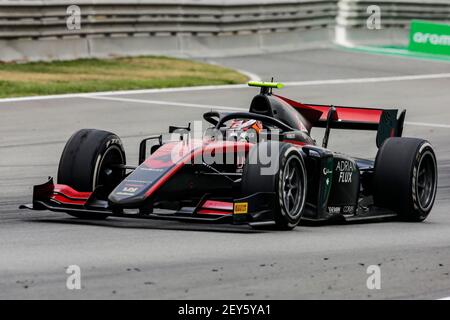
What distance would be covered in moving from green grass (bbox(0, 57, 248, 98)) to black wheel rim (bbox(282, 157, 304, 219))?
10224 mm

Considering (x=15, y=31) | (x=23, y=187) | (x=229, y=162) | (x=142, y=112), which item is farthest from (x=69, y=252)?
(x=15, y=31)

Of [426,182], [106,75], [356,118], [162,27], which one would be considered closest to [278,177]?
[426,182]

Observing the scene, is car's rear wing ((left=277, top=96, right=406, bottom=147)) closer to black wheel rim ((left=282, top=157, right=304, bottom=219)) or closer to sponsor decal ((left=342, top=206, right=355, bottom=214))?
sponsor decal ((left=342, top=206, right=355, bottom=214))

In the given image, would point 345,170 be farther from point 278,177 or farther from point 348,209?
point 278,177

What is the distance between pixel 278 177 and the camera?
10305 millimetres

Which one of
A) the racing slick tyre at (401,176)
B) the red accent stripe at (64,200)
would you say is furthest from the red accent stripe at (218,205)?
the racing slick tyre at (401,176)

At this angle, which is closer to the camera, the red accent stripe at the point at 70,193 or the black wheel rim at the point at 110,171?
the red accent stripe at the point at 70,193

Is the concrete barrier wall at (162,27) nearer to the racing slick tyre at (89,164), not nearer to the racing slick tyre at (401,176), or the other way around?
the racing slick tyre at (89,164)

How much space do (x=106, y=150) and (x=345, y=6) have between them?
19473 mm

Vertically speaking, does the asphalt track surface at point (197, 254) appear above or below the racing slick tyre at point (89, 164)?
below

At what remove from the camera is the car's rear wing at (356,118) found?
1221 cm

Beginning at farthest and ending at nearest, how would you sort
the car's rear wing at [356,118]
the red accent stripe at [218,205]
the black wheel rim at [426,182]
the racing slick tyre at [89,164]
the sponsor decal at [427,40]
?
the sponsor decal at [427,40] < the car's rear wing at [356,118] < the black wheel rim at [426,182] < the racing slick tyre at [89,164] < the red accent stripe at [218,205]

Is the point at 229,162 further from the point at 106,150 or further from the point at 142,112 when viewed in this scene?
the point at 142,112

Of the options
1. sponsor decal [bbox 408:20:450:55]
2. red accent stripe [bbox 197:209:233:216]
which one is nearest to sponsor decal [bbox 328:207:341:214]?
red accent stripe [bbox 197:209:233:216]
